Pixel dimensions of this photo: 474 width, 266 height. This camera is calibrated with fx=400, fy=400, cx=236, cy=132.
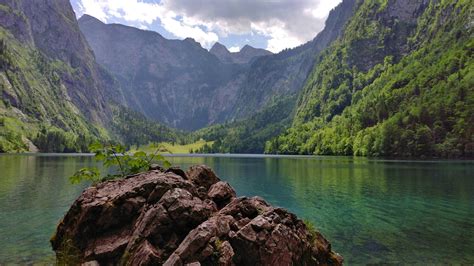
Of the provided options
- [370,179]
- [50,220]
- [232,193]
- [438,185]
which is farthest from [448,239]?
[370,179]

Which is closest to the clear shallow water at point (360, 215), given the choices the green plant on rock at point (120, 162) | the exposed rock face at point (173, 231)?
the green plant on rock at point (120, 162)

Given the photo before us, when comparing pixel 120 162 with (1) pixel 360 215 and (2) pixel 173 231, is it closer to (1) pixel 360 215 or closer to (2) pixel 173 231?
(2) pixel 173 231

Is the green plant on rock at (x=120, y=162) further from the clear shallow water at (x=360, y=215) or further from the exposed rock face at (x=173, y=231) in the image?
the clear shallow water at (x=360, y=215)

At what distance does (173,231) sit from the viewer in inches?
898

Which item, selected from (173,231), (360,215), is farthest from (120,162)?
(360,215)

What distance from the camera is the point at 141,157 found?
3133cm

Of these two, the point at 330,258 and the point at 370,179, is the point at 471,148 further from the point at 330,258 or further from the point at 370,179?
the point at 330,258

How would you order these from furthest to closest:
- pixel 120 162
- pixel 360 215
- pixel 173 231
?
pixel 360 215, pixel 120 162, pixel 173 231

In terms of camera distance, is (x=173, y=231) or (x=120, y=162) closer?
(x=173, y=231)

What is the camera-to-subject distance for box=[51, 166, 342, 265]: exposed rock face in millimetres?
20906

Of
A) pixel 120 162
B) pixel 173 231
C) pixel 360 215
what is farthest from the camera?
pixel 360 215

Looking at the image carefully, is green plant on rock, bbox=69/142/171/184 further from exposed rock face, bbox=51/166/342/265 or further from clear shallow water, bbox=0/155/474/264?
clear shallow water, bbox=0/155/474/264

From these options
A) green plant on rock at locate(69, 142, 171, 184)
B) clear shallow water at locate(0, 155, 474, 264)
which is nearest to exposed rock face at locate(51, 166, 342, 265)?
green plant on rock at locate(69, 142, 171, 184)

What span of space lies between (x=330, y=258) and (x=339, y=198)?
42535 mm
